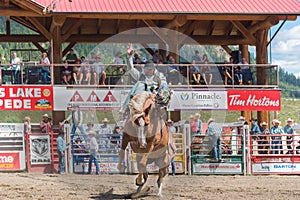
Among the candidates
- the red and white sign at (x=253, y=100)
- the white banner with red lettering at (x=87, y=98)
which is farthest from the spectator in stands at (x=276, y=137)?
the white banner with red lettering at (x=87, y=98)

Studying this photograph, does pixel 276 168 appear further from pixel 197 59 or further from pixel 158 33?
→ pixel 158 33

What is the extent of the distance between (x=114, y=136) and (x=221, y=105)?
433 centimetres

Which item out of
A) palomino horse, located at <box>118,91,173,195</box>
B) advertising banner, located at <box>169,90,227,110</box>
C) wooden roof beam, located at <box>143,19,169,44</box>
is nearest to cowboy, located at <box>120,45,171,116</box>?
palomino horse, located at <box>118,91,173,195</box>

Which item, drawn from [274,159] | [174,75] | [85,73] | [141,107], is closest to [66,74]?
[85,73]

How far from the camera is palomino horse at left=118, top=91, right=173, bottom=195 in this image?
10758mm

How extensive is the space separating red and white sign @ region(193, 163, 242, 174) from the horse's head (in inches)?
322

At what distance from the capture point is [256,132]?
19844 millimetres

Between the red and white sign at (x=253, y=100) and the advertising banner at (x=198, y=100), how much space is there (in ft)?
1.01

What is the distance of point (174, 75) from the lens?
2111 cm

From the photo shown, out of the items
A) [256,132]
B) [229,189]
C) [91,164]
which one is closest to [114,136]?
[91,164]

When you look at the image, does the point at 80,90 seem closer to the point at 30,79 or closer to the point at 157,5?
the point at 30,79

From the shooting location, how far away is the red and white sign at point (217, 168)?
1903cm

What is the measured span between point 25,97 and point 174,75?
17.8ft

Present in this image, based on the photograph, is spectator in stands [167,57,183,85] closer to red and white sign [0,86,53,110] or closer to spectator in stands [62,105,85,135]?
spectator in stands [62,105,85,135]
